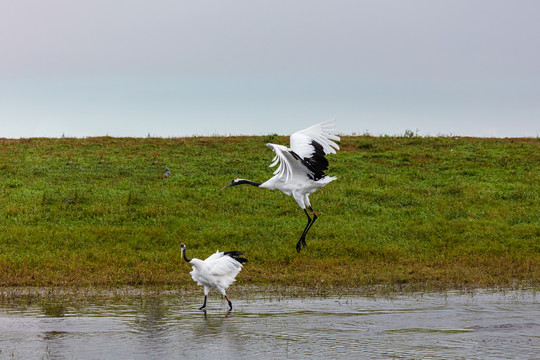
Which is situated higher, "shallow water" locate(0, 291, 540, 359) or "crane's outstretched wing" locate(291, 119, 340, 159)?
"crane's outstretched wing" locate(291, 119, 340, 159)

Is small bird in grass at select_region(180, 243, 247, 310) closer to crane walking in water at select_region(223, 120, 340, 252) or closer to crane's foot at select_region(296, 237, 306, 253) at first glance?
crane walking in water at select_region(223, 120, 340, 252)

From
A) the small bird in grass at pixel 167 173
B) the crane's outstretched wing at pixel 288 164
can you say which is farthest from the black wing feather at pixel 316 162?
the small bird in grass at pixel 167 173

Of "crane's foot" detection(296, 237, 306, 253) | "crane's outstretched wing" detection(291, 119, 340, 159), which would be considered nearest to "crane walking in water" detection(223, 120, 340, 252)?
"crane's outstretched wing" detection(291, 119, 340, 159)

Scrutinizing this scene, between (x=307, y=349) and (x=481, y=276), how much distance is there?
6228 millimetres

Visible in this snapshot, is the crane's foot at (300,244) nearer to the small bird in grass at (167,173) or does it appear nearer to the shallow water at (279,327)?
the shallow water at (279,327)

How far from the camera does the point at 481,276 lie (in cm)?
1354

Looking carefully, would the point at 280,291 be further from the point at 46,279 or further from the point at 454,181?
the point at 454,181

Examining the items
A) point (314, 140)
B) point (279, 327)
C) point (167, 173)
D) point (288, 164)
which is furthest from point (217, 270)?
point (167, 173)

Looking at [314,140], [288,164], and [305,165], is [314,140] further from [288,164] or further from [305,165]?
[288,164]

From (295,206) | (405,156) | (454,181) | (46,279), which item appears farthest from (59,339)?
(405,156)

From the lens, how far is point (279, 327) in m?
9.47

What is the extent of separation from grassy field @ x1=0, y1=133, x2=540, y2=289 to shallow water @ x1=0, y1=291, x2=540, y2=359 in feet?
5.68

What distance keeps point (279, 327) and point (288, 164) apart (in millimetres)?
3688

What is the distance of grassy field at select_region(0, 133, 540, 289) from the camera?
13844 millimetres
